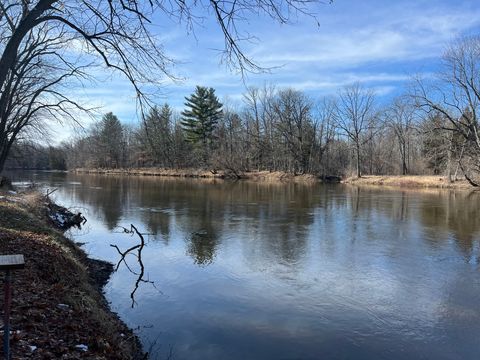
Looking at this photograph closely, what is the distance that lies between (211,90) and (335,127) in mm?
20626

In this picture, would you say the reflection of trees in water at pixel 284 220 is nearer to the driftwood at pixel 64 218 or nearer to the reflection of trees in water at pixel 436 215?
the reflection of trees in water at pixel 436 215

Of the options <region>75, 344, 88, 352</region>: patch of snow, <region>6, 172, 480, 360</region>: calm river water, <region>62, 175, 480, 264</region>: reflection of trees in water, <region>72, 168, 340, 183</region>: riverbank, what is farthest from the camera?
<region>72, 168, 340, 183</region>: riverbank

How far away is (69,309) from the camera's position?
6406 mm

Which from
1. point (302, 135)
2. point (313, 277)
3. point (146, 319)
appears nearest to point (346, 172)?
point (302, 135)

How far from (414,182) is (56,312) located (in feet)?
150

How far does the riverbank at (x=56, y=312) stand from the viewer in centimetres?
484

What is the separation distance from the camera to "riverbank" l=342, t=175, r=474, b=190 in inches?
1655

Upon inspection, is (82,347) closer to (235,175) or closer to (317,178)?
(317,178)

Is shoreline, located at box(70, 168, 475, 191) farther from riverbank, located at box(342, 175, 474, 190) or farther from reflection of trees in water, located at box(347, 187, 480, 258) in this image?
reflection of trees in water, located at box(347, 187, 480, 258)

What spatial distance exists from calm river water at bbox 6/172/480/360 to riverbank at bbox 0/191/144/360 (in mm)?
813

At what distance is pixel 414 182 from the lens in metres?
46.4

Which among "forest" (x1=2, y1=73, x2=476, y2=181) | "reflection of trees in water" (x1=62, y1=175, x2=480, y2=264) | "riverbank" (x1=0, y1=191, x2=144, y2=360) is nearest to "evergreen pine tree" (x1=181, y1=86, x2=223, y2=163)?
"forest" (x1=2, y1=73, x2=476, y2=181)

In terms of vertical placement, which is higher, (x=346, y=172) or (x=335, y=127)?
(x=335, y=127)

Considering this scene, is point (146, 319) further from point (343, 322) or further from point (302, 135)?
point (302, 135)
